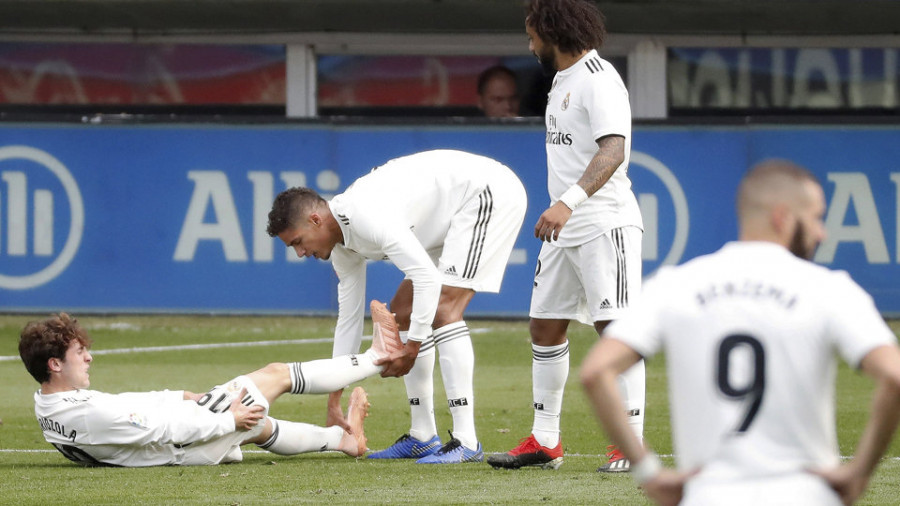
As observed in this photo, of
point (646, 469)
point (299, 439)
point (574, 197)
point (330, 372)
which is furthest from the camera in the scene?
point (299, 439)

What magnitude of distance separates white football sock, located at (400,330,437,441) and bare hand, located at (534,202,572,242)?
119cm

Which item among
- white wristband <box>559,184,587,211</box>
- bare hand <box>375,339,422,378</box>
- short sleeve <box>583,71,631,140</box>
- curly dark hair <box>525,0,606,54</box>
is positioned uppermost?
curly dark hair <box>525,0,606,54</box>

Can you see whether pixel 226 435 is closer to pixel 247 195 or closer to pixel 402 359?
pixel 402 359

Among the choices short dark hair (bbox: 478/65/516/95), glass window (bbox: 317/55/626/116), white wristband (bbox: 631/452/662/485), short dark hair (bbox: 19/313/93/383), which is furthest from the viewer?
glass window (bbox: 317/55/626/116)

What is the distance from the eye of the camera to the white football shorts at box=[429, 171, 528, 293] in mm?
6902

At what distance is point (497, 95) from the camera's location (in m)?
14.3

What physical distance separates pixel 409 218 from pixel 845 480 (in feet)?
14.0

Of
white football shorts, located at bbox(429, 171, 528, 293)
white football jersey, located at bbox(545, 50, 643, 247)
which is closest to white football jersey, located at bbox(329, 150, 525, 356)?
white football shorts, located at bbox(429, 171, 528, 293)

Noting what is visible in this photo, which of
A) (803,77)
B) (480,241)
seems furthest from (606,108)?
(803,77)

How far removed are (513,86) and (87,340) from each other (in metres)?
8.55

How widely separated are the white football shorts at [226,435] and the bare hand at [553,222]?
1.43 m

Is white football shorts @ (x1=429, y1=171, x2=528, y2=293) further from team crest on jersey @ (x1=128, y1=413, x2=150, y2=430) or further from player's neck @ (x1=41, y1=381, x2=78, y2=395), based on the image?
player's neck @ (x1=41, y1=381, x2=78, y2=395)

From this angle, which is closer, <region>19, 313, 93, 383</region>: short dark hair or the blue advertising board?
<region>19, 313, 93, 383</region>: short dark hair

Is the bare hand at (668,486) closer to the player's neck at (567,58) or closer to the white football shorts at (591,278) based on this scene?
the white football shorts at (591,278)
